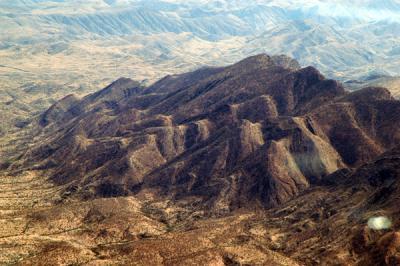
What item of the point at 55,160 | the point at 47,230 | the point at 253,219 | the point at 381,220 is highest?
the point at 381,220

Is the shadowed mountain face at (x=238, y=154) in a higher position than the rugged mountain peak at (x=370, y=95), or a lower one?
lower

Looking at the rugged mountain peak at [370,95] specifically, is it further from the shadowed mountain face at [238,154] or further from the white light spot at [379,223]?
the white light spot at [379,223]

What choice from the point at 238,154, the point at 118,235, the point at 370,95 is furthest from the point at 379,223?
the point at 370,95

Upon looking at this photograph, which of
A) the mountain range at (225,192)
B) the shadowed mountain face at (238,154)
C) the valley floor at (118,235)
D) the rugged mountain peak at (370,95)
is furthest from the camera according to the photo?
the rugged mountain peak at (370,95)

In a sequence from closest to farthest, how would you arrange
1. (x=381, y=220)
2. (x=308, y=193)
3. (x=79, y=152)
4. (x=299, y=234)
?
1. (x=381, y=220)
2. (x=299, y=234)
3. (x=308, y=193)
4. (x=79, y=152)

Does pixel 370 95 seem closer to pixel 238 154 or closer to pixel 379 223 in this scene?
pixel 238 154

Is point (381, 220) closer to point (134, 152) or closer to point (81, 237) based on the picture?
point (81, 237)

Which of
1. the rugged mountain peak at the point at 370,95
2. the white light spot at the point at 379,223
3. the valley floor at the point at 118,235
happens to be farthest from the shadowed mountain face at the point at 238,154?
the white light spot at the point at 379,223

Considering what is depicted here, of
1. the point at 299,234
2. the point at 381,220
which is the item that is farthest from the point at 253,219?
the point at 381,220

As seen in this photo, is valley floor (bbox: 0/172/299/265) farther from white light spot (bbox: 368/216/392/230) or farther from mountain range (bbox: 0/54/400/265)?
white light spot (bbox: 368/216/392/230)
